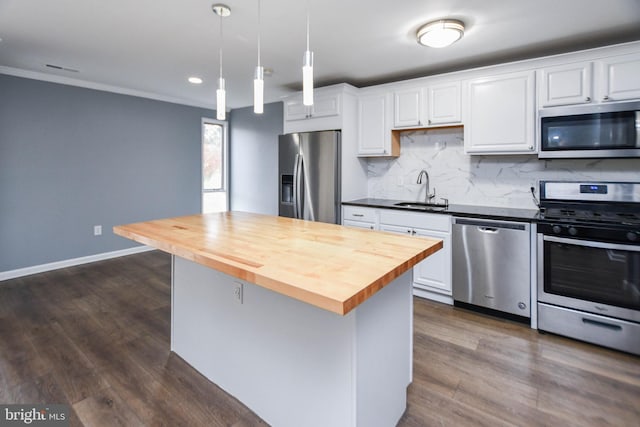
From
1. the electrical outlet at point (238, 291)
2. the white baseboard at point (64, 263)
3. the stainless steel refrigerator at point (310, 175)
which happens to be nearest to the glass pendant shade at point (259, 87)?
the electrical outlet at point (238, 291)

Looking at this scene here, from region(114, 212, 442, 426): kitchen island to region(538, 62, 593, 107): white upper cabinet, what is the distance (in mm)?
2051

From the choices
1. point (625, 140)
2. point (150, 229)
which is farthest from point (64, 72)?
point (625, 140)

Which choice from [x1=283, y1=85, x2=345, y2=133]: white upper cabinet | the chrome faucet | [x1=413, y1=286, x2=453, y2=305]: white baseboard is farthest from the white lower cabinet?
[x1=283, y1=85, x2=345, y2=133]: white upper cabinet

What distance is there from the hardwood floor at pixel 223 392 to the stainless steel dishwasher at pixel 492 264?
0.18m

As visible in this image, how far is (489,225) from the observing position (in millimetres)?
2820

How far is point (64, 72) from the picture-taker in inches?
150

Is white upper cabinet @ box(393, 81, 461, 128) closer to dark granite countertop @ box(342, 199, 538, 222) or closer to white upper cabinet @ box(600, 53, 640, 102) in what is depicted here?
dark granite countertop @ box(342, 199, 538, 222)

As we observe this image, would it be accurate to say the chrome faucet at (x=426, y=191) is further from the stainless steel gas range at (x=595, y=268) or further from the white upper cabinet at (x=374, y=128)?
the stainless steel gas range at (x=595, y=268)

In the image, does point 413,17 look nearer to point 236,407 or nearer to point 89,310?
point 236,407

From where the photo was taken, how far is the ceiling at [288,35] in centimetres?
223

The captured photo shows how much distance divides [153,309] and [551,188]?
379 cm

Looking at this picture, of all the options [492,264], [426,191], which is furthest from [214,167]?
[492,264]

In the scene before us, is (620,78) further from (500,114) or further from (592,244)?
(592,244)

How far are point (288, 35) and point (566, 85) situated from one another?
2.30m
